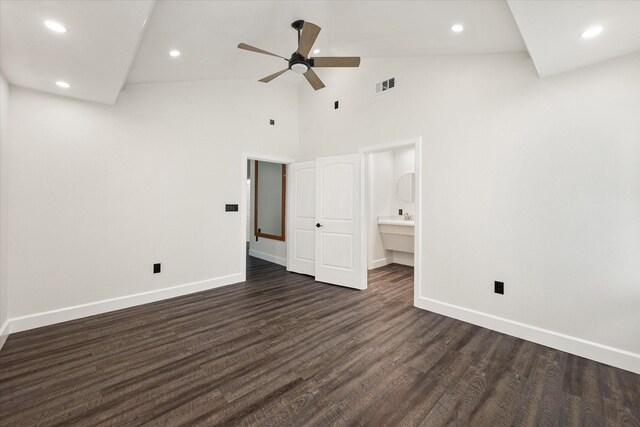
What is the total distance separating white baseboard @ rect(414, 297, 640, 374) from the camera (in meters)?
2.15

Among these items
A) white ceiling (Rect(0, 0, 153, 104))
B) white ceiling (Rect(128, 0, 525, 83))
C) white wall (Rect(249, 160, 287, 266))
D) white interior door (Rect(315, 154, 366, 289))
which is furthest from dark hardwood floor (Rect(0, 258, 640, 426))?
white ceiling (Rect(128, 0, 525, 83))

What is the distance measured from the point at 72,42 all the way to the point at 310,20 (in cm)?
219

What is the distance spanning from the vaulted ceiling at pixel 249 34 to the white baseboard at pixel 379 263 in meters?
3.50

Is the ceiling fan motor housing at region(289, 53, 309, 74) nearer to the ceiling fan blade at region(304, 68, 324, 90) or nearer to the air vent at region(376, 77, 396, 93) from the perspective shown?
the ceiling fan blade at region(304, 68, 324, 90)

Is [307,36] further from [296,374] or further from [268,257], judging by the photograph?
[268,257]

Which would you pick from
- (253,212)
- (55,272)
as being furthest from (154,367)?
(253,212)

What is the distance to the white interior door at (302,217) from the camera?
15.3ft

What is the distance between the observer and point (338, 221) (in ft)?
13.8

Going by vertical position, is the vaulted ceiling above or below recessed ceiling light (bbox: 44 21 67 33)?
above

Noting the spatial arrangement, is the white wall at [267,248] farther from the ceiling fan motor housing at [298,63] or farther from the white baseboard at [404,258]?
the ceiling fan motor housing at [298,63]

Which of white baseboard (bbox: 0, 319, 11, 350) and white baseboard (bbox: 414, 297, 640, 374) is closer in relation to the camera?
white baseboard (bbox: 414, 297, 640, 374)

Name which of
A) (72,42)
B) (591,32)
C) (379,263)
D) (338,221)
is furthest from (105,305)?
(591,32)

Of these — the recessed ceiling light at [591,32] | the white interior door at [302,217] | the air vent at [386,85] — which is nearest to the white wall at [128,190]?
the white interior door at [302,217]

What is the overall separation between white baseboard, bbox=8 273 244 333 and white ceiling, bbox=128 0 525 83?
2.64m
